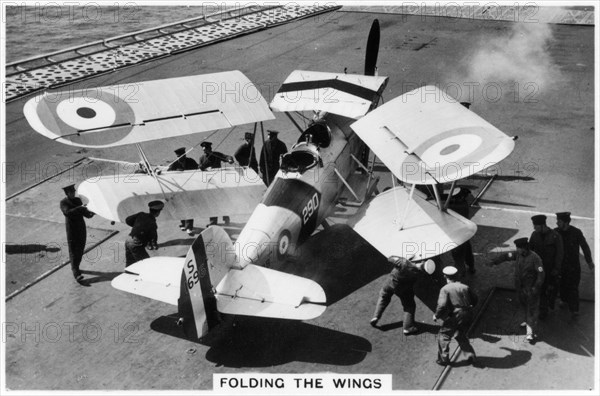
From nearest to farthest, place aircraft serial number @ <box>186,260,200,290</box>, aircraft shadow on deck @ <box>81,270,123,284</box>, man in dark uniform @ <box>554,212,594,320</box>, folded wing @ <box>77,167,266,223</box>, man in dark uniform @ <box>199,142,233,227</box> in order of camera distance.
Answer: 1. aircraft serial number @ <box>186,260,200,290</box>
2. man in dark uniform @ <box>554,212,594,320</box>
3. aircraft shadow on deck @ <box>81,270,123,284</box>
4. folded wing @ <box>77,167,266,223</box>
5. man in dark uniform @ <box>199,142,233,227</box>

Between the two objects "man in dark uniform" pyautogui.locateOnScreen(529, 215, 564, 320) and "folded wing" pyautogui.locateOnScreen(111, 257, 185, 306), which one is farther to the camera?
"man in dark uniform" pyautogui.locateOnScreen(529, 215, 564, 320)

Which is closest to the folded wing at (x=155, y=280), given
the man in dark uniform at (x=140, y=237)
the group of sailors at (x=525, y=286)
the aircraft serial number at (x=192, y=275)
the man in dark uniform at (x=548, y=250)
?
the aircraft serial number at (x=192, y=275)

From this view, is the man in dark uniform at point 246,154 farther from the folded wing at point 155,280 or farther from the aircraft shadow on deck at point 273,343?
the folded wing at point 155,280

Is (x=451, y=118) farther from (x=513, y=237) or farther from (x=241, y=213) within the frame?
(x=241, y=213)

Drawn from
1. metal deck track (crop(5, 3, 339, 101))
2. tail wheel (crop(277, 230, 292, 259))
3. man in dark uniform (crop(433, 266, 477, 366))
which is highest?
metal deck track (crop(5, 3, 339, 101))

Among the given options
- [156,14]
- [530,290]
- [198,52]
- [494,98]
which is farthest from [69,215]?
[156,14]

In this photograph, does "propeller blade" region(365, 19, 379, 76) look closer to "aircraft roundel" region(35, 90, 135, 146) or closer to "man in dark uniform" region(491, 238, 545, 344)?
"aircraft roundel" region(35, 90, 135, 146)

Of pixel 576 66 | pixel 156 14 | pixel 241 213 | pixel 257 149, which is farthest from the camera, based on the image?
pixel 156 14

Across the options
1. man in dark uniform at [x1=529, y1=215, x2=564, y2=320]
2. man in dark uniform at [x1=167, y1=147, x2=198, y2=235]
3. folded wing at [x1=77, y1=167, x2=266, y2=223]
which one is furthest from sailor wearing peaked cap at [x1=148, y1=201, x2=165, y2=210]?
man in dark uniform at [x1=529, y1=215, x2=564, y2=320]
